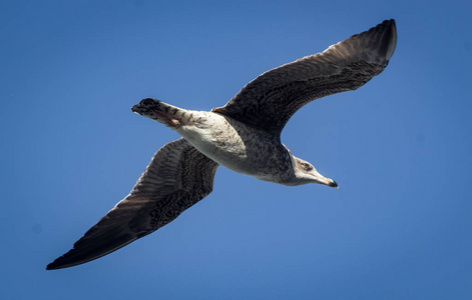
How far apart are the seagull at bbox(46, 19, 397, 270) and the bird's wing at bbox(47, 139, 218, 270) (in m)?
0.02

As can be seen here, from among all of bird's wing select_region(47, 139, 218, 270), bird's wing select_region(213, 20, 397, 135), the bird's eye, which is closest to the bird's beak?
the bird's eye

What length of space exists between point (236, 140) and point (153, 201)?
234 centimetres

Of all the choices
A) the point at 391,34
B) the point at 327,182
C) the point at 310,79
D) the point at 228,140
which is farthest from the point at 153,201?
the point at 391,34

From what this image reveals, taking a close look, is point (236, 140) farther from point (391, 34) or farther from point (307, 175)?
point (391, 34)

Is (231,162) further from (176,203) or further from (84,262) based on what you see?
(84,262)

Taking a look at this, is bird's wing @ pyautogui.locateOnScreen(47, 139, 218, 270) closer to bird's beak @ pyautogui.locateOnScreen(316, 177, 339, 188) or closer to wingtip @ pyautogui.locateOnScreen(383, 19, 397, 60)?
bird's beak @ pyautogui.locateOnScreen(316, 177, 339, 188)

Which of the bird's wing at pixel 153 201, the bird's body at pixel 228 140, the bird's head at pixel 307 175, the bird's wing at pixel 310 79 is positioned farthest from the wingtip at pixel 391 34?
the bird's wing at pixel 153 201

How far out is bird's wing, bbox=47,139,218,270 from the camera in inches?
391

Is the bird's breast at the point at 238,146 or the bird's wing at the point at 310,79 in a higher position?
the bird's wing at the point at 310,79

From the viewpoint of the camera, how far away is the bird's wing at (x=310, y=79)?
789 cm

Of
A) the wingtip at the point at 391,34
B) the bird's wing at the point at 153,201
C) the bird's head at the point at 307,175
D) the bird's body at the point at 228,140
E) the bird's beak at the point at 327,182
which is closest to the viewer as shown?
the wingtip at the point at 391,34

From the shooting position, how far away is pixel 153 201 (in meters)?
10.3

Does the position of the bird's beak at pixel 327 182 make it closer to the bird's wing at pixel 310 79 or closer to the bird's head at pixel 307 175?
the bird's head at pixel 307 175

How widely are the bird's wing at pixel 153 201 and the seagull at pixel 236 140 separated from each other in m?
0.02
